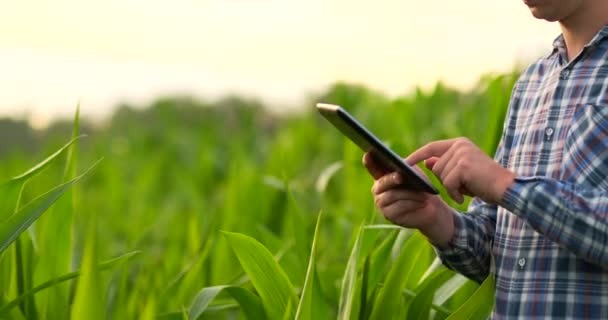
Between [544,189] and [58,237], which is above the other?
[544,189]

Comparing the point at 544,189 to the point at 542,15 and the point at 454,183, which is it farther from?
the point at 542,15

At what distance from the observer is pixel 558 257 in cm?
143

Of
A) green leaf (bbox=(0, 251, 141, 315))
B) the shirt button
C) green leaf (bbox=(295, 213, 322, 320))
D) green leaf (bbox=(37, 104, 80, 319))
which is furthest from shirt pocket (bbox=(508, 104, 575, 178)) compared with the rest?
green leaf (bbox=(37, 104, 80, 319))

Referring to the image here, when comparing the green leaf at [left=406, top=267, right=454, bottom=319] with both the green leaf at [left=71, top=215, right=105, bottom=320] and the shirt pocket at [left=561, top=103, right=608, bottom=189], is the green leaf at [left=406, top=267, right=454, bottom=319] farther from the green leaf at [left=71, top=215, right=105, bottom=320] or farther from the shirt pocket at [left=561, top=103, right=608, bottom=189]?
the green leaf at [left=71, top=215, right=105, bottom=320]

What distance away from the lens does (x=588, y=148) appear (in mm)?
1384

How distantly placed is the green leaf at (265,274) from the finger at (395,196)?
0.63 ft

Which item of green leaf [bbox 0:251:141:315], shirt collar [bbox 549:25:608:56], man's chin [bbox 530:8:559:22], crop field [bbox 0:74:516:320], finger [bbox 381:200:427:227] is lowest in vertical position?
crop field [bbox 0:74:516:320]

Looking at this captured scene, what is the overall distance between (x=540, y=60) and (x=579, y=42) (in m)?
0.16

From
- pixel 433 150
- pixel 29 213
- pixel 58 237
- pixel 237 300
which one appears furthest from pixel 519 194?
pixel 58 237

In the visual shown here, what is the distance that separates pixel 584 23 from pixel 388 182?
35 centimetres

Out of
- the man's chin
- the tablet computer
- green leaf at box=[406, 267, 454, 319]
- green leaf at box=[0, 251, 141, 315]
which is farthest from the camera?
green leaf at box=[406, 267, 454, 319]

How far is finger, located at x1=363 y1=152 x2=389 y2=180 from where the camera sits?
1.44 metres

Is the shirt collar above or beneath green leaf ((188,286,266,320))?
above

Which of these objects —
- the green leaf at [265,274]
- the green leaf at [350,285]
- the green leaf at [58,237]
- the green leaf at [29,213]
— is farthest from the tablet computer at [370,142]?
the green leaf at [58,237]
